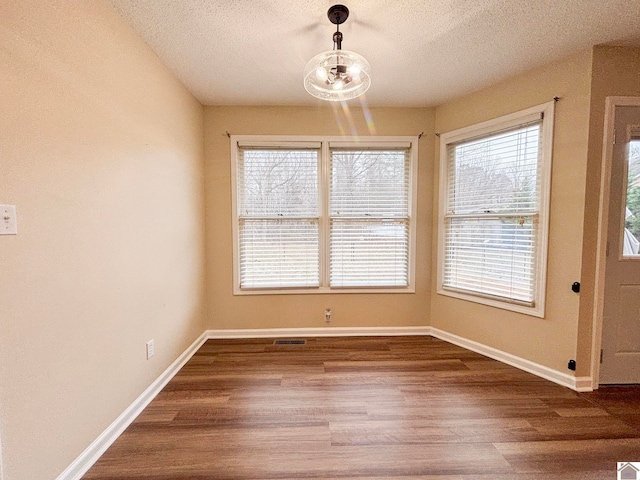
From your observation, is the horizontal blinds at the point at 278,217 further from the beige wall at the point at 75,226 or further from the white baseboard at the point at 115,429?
the white baseboard at the point at 115,429

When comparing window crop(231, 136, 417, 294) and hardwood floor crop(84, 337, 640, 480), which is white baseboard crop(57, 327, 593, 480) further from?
window crop(231, 136, 417, 294)

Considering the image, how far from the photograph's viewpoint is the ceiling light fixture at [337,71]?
1.50 metres

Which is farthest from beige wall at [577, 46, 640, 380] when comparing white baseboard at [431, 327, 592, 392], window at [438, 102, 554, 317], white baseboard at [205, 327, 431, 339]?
white baseboard at [205, 327, 431, 339]

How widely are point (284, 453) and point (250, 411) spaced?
0.44 metres

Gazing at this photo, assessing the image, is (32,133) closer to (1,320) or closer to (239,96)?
(1,320)

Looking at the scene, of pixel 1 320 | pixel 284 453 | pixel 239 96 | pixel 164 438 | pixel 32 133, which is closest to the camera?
pixel 1 320

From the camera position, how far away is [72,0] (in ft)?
4.34

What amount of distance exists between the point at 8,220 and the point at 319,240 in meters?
2.35

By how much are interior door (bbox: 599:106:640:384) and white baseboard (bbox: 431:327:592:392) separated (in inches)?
9.3

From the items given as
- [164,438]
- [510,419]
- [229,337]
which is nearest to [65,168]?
[164,438]

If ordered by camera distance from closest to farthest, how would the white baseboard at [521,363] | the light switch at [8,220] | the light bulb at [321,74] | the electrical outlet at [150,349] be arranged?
the light switch at [8,220]
the light bulb at [321,74]
the electrical outlet at [150,349]
the white baseboard at [521,363]

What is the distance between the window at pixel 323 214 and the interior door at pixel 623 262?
155cm

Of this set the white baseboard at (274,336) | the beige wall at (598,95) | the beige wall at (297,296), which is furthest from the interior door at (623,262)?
the beige wall at (297,296)

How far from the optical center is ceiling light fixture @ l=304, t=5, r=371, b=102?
150cm
